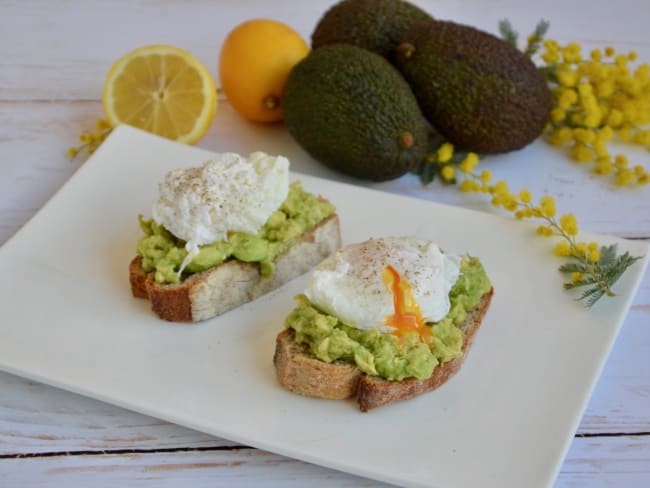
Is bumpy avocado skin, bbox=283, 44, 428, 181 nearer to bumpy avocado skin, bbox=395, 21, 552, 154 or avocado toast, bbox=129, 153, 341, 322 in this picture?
bumpy avocado skin, bbox=395, 21, 552, 154

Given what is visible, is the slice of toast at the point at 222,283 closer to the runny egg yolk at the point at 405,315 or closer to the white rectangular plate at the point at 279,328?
the white rectangular plate at the point at 279,328

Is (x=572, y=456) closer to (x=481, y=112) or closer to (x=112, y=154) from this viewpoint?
(x=481, y=112)

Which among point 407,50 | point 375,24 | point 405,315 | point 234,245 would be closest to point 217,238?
point 234,245

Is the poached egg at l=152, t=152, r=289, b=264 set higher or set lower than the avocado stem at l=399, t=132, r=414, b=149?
A: lower

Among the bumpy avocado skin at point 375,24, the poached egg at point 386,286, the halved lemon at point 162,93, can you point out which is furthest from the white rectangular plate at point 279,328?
the bumpy avocado skin at point 375,24

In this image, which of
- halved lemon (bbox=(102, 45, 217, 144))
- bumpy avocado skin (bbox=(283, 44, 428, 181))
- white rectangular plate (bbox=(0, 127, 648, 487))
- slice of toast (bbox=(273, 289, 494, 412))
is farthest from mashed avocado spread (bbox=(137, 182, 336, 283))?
halved lemon (bbox=(102, 45, 217, 144))

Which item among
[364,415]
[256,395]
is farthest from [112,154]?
[364,415]
